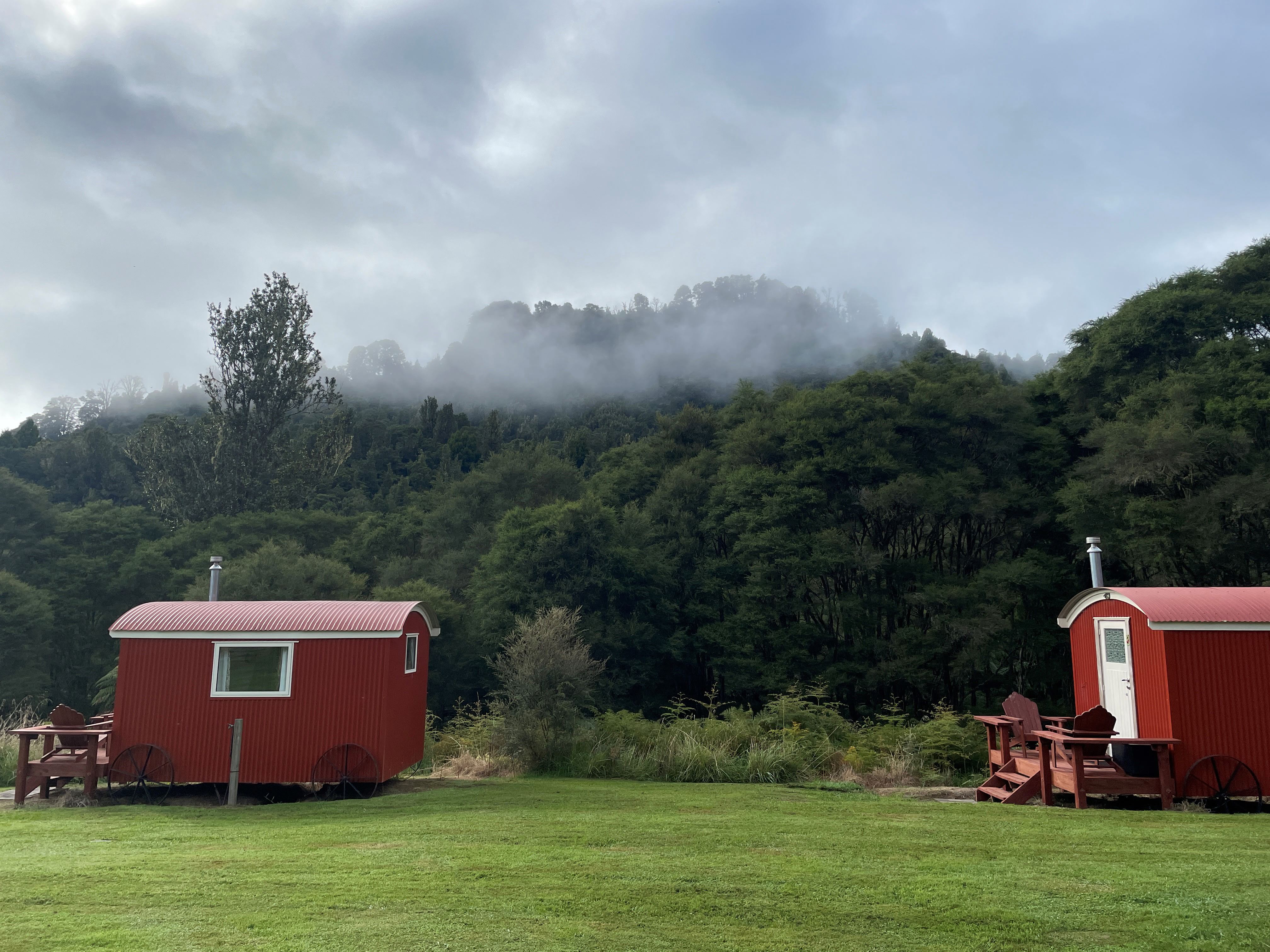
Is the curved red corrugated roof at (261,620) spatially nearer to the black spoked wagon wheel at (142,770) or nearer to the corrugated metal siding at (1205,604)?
the black spoked wagon wheel at (142,770)

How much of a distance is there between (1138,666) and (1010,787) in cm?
248

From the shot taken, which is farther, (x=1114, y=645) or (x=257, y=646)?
(x=1114, y=645)

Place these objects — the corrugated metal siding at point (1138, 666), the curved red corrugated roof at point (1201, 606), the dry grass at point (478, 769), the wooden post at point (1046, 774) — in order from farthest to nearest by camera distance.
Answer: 1. the dry grass at point (478, 769)
2. the corrugated metal siding at point (1138, 666)
3. the curved red corrugated roof at point (1201, 606)
4. the wooden post at point (1046, 774)

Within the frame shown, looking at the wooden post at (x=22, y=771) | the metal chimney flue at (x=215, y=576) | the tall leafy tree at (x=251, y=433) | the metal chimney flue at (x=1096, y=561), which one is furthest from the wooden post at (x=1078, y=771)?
the tall leafy tree at (x=251, y=433)

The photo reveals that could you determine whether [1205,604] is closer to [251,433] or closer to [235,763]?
[235,763]

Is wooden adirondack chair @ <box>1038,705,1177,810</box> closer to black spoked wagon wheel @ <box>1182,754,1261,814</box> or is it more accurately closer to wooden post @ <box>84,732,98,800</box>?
black spoked wagon wheel @ <box>1182,754,1261,814</box>

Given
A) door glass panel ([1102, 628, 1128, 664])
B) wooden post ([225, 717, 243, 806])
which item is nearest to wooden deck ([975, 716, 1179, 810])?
door glass panel ([1102, 628, 1128, 664])

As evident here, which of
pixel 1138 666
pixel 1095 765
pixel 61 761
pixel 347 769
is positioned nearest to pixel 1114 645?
pixel 1138 666

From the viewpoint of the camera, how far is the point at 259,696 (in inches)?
472

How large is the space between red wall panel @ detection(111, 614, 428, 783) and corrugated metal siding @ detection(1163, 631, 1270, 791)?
10743 millimetres

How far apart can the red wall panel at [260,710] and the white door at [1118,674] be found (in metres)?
10.4

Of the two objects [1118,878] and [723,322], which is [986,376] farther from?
[723,322]

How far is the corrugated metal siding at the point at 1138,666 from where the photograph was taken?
11.0 meters

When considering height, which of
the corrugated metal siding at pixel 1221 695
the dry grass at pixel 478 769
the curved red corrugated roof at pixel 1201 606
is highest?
the curved red corrugated roof at pixel 1201 606
